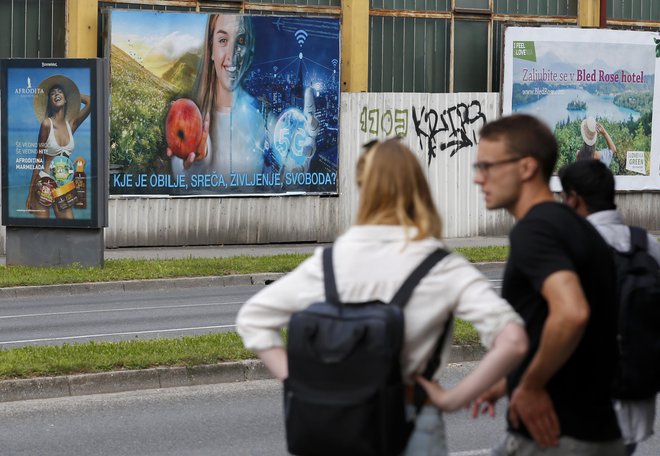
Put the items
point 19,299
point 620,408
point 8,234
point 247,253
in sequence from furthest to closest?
point 247,253 < point 8,234 < point 19,299 < point 620,408

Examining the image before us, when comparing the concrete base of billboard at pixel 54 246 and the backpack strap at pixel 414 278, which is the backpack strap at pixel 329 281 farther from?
the concrete base of billboard at pixel 54 246

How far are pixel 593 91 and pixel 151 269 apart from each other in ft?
39.4

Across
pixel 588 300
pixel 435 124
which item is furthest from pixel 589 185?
pixel 435 124

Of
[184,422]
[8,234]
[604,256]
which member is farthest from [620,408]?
[8,234]

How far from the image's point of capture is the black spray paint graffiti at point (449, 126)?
2694cm

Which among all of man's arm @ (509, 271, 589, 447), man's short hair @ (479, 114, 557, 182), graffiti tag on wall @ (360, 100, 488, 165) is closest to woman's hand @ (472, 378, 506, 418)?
man's arm @ (509, 271, 589, 447)

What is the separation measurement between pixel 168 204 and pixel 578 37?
29.8 ft

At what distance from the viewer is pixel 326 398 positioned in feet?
12.3

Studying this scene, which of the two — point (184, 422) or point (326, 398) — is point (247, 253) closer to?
point (184, 422)

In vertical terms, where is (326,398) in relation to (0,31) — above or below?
below

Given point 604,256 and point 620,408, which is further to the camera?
point 620,408

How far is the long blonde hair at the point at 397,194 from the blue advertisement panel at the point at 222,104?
20.4 meters

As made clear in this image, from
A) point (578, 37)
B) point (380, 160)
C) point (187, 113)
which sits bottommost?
point (380, 160)

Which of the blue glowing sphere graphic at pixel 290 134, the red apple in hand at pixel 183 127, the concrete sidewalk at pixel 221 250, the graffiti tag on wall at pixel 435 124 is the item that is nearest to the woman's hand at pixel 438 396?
the concrete sidewalk at pixel 221 250
